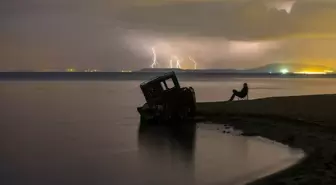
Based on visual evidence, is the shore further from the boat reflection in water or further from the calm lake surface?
the boat reflection in water

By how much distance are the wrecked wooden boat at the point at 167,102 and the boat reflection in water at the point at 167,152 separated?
0.67m

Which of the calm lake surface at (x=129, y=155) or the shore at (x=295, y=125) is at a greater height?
the shore at (x=295, y=125)

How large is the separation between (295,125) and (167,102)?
24.5ft

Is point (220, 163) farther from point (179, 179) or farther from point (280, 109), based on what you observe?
point (280, 109)

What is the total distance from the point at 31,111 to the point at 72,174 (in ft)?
89.3

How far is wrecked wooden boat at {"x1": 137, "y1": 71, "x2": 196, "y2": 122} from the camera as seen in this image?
28922 mm

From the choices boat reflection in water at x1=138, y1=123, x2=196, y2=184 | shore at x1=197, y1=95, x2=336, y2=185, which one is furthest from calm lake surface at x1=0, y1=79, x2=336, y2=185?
shore at x1=197, y1=95, x2=336, y2=185

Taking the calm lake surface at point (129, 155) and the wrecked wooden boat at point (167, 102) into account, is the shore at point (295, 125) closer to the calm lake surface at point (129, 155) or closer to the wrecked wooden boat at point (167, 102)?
the calm lake surface at point (129, 155)

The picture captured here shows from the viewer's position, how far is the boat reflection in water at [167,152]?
16.2 m

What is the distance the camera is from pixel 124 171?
56.5 ft

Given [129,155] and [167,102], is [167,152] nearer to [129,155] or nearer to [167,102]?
[129,155]

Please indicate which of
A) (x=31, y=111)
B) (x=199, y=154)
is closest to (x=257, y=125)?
(x=199, y=154)

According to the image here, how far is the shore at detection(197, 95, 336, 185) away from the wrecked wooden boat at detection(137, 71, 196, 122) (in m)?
2.02

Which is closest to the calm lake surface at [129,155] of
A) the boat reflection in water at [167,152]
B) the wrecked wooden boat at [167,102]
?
the boat reflection in water at [167,152]
